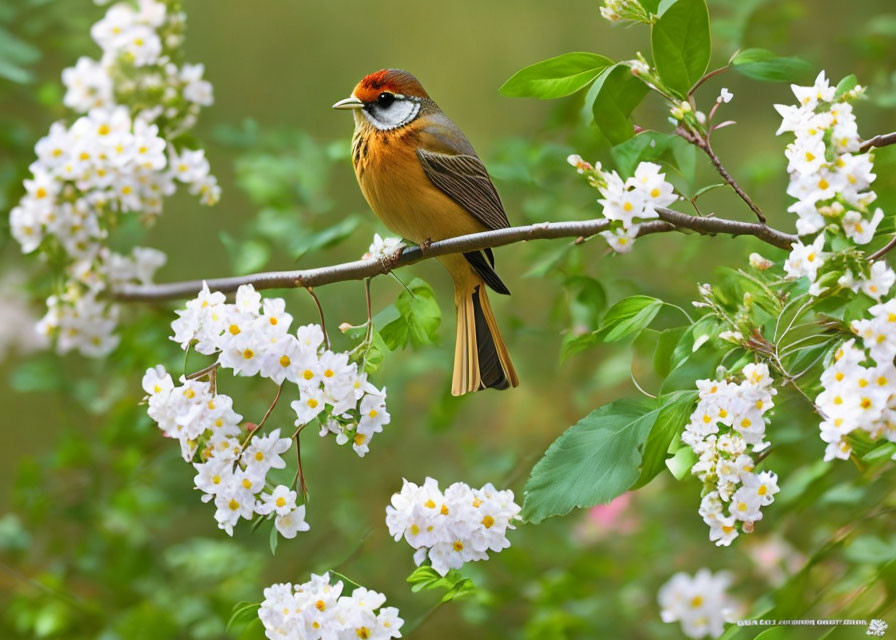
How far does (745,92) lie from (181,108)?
84.4 inches

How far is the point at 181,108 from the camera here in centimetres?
200

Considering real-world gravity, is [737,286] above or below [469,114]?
below

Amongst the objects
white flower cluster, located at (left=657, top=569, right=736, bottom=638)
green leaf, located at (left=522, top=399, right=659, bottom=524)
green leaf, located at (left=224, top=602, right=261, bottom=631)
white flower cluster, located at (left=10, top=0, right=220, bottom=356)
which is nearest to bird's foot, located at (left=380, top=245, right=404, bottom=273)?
green leaf, located at (left=522, top=399, right=659, bottom=524)

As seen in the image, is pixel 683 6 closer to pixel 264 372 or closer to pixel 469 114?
pixel 264 372

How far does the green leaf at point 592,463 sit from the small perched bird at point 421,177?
1.63 ft

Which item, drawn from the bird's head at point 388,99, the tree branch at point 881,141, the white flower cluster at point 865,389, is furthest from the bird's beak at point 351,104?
the white flower cluster at point 865,389

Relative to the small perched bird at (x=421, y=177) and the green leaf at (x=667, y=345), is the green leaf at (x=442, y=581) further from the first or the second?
the small perched bird at (x=421, y=177)

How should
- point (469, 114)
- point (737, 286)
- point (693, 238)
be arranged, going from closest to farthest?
point (737, 286)
point (693, 238)
point (469, 114)

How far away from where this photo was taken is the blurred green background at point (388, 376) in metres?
2.16

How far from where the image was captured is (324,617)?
44.3 inches

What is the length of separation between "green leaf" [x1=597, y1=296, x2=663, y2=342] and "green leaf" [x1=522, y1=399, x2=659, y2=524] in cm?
9

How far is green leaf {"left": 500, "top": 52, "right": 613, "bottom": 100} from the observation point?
1157mm

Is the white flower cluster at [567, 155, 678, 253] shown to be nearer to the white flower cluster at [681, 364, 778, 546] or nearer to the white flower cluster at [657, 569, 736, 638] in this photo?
the white flower cluster at [681, 364, 778, 546]

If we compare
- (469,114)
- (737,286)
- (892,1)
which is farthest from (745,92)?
(737,286)
